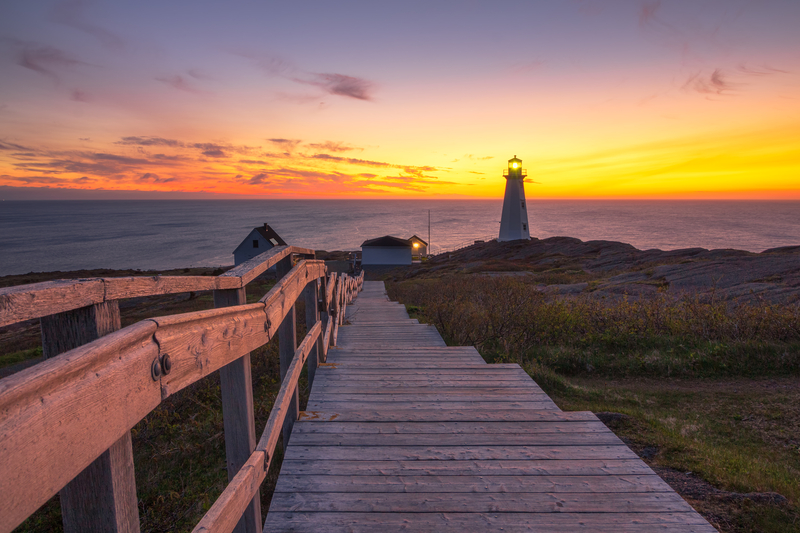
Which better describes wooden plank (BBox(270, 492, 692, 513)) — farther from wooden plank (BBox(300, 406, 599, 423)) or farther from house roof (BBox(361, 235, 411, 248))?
house roof (BBox(361, 235, 411, 248))

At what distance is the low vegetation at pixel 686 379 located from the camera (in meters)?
3.31

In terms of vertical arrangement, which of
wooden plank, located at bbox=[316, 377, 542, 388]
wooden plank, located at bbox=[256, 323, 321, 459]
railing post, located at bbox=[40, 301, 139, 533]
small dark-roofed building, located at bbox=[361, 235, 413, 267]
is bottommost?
small dark-roofed building, located at bbox=[361, 235, 413, 267]

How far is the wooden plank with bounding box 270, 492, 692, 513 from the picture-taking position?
2.34m

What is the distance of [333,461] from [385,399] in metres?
1.07

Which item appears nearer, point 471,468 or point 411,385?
point 471,468

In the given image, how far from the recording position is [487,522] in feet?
A: 7.40

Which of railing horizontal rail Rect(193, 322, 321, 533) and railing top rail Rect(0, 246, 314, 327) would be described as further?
railing horizontal rail Rect(193, 322, 321, 533)

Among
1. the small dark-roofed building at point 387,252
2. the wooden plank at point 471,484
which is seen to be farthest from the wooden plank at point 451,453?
the small dark-roofed building at point 387,252

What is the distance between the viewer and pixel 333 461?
9.03ft

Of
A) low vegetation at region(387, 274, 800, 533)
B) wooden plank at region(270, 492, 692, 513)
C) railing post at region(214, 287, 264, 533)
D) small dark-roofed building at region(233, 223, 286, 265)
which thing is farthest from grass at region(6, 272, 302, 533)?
small dark-roofed building at region(233, 223, 286, 265)

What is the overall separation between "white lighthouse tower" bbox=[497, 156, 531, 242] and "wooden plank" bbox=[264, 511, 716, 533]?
45.5 metres

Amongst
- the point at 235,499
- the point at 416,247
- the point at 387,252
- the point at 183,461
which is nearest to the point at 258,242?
the point at 387,252

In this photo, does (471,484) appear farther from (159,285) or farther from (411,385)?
(159,285)

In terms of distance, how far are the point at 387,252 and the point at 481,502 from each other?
4573 centimetres
